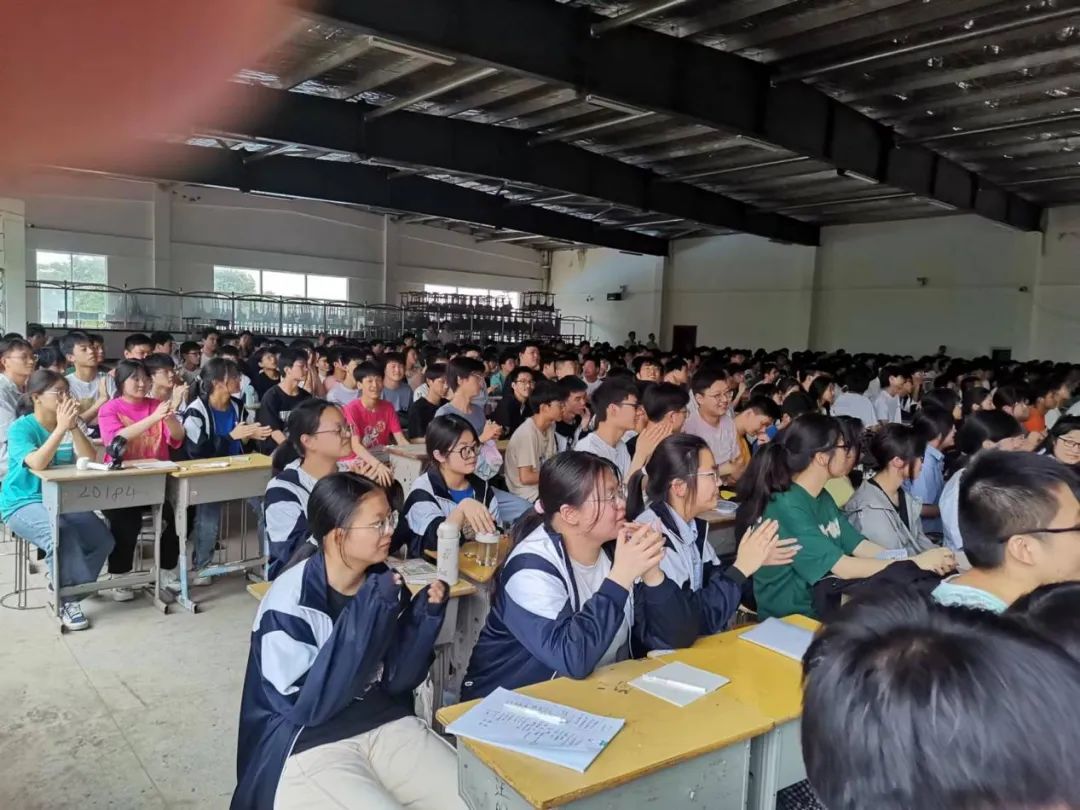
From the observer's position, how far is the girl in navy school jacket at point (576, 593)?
2.00 meters

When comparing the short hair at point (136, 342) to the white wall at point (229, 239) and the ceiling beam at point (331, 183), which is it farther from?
the white wall at point (229, 239)

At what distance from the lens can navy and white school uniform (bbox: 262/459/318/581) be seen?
307 cm

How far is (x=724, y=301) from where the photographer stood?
1839 centimetres

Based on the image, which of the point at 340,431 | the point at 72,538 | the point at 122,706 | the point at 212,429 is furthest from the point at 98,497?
the point at 340,431

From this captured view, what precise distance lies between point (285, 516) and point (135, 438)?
2.01 metres

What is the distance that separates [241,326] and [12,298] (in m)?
4.95

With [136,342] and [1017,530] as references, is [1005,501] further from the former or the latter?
[136,342]

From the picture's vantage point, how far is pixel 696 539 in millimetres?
2727

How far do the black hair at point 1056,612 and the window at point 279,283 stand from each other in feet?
52.5

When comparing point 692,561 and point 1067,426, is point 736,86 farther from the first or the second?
point 692,561

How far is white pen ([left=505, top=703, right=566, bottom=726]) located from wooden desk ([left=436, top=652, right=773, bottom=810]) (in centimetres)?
10

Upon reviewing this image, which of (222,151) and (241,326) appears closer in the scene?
(222,151)

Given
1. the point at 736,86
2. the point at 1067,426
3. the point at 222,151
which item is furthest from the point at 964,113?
the point at 222,151

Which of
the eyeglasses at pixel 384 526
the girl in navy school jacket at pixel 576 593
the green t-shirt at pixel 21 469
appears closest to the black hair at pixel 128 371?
the green t-shirt at pixel 21 469
